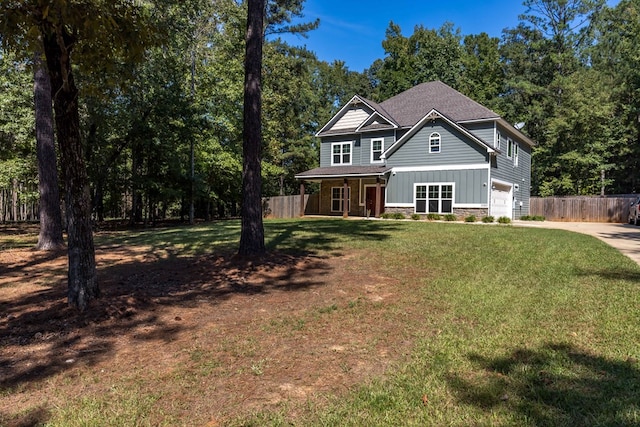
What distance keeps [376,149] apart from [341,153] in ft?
8.87

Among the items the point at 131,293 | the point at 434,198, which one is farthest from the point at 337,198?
the point at 131,293

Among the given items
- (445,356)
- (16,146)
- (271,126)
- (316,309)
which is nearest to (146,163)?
(16,146)

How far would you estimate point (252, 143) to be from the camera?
7.76m

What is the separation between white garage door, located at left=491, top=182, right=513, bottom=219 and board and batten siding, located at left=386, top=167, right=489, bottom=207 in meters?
1.15

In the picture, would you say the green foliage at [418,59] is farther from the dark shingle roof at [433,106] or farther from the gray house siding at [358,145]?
the gray house siding at [358,145]

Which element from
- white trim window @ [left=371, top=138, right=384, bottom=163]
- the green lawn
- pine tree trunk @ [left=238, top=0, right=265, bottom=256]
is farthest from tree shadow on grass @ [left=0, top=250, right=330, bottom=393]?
white trim window @ [left=371, top=138, right=384, bottom=163]

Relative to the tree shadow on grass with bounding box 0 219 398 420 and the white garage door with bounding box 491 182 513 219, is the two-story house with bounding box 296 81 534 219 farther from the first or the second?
the tree shadow on grass with bounding box 0 219 398 420

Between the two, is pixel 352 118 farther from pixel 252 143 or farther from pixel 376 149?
pixel 252 143

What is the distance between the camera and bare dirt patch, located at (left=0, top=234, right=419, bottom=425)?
2771 millimetres

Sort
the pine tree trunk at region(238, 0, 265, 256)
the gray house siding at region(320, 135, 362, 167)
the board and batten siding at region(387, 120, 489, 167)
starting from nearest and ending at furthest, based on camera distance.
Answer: the pine tree trunk at region(238, 0, 265, 256)
the board and batten siding at region(387, 120, 489, 167)
the gray house siding at region(320, 135, 362, 167)

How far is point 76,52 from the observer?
16.2 feet

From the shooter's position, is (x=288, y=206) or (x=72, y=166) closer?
(x=72, y=166)

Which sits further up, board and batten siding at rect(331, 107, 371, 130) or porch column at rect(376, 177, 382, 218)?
board and batten siding at rect(331, 107, 371, 130)

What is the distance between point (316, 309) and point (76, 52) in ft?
15.2
